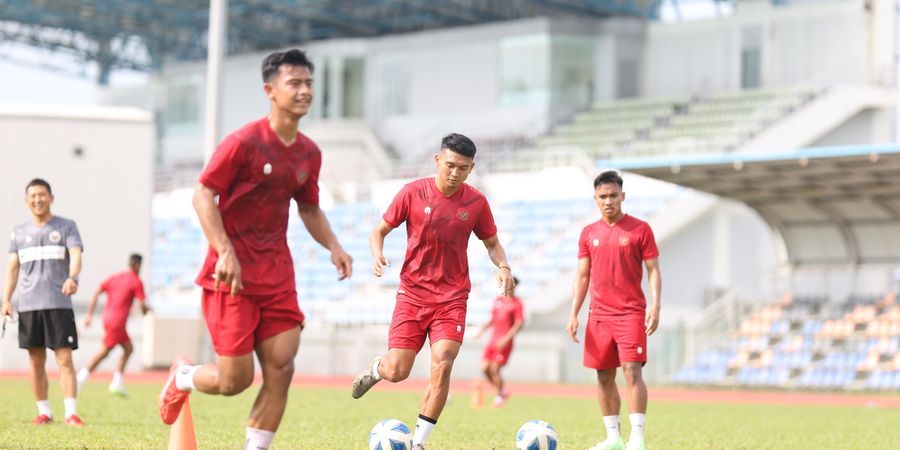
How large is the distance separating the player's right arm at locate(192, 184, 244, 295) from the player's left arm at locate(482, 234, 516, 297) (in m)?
2.69

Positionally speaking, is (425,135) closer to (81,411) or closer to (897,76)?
(897,76)

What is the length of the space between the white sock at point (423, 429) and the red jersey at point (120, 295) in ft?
38.2

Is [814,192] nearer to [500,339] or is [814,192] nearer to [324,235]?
[500,339]

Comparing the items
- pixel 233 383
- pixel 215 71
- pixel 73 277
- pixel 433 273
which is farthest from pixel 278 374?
pixel 215 71

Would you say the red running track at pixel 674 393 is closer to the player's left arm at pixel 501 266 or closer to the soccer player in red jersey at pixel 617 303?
the soccer player in red jersey at pixel 617 303

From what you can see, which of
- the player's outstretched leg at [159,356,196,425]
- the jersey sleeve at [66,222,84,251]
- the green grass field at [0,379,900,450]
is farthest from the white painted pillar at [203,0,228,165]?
the player's outstretched leg at [159,356,196,425]

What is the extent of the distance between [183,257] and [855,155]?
23.8 meters

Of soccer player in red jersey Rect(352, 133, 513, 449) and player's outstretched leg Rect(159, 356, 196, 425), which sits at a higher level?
soccer player in red jersey Rect(352, 133, 513, 449)

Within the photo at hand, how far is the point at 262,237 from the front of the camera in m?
8.48

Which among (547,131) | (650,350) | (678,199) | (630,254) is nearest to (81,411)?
(630,254)

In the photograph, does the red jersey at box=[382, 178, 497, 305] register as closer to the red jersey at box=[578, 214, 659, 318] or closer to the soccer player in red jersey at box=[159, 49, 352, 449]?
the red jersey at box=[578, 214, 659, 318]

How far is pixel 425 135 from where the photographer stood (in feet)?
166

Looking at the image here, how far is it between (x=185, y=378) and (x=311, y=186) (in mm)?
1260

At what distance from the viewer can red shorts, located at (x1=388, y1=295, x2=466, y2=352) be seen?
1074 cm
